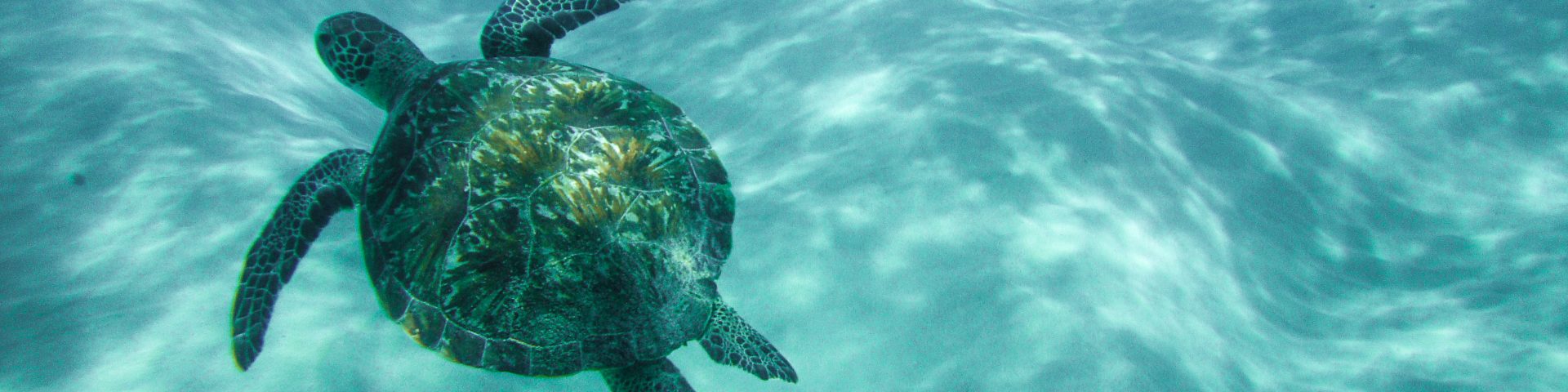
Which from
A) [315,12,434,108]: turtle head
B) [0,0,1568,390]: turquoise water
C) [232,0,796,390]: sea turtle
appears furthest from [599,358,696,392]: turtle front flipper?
[315,12,434,108]: turtle head

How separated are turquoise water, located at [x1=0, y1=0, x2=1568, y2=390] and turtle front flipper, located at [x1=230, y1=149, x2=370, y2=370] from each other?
11cm

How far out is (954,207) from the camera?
9.66 ft

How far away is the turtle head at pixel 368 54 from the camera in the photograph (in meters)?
3.26

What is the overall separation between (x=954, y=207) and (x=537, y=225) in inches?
77.6

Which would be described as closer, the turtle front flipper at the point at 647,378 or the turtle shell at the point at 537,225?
the turtle shell at the point at 537,225

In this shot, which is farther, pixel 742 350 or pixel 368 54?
pixel 368 54

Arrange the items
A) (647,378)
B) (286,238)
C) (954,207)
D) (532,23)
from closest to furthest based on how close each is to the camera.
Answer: (647,378), (286,238), (954,207), (532,23)

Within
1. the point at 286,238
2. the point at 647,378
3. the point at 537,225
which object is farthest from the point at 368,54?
the point at 647,378

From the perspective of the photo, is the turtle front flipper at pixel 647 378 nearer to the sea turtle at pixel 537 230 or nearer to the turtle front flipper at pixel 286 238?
the sea turtle at pixel 537 230

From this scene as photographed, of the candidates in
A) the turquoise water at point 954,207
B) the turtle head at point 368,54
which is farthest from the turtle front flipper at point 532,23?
the turquoise water at point 954,207

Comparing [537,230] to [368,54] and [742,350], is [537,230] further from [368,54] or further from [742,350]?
[368,54]

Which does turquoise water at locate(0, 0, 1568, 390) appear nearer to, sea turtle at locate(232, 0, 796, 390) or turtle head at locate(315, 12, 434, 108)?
sea turtle at locate(232, 0, 796, 390)

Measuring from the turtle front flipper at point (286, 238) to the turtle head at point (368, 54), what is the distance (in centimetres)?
Answer: 50

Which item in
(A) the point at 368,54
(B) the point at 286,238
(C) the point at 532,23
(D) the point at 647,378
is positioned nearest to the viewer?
(D) the point at 647,378
